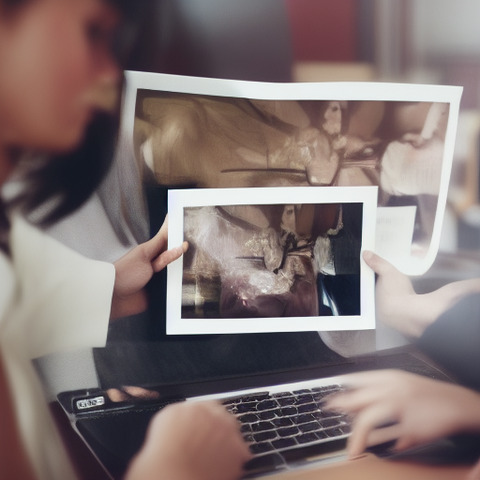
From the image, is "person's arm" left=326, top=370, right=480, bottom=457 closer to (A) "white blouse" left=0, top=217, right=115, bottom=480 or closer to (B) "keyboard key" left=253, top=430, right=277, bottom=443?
(B) "keyboard key" left=253, top=430, right=277, bottom=443

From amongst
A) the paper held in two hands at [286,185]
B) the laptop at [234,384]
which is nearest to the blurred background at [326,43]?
the paper held in two hands at [286,185]

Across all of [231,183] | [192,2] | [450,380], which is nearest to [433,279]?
[450,380]

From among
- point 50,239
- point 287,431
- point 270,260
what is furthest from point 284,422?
point 50,239

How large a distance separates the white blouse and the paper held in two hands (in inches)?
2.9

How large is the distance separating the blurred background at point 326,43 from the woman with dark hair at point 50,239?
0.04 metres

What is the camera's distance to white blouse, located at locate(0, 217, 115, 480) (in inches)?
15.3

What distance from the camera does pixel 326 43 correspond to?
41cm

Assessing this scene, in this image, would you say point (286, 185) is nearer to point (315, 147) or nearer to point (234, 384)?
point (315, 147)

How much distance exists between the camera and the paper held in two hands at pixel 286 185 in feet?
1.35

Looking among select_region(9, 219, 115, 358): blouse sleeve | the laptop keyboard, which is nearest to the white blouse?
select_region(9, 219, 115, 358): blouse sleeve

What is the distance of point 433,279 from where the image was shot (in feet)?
1.49

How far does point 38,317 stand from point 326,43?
0.31m

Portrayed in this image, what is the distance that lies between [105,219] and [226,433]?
19 cm

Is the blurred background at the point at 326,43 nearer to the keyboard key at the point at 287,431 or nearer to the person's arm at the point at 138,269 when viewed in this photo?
the person's arm at the point at 138,269
